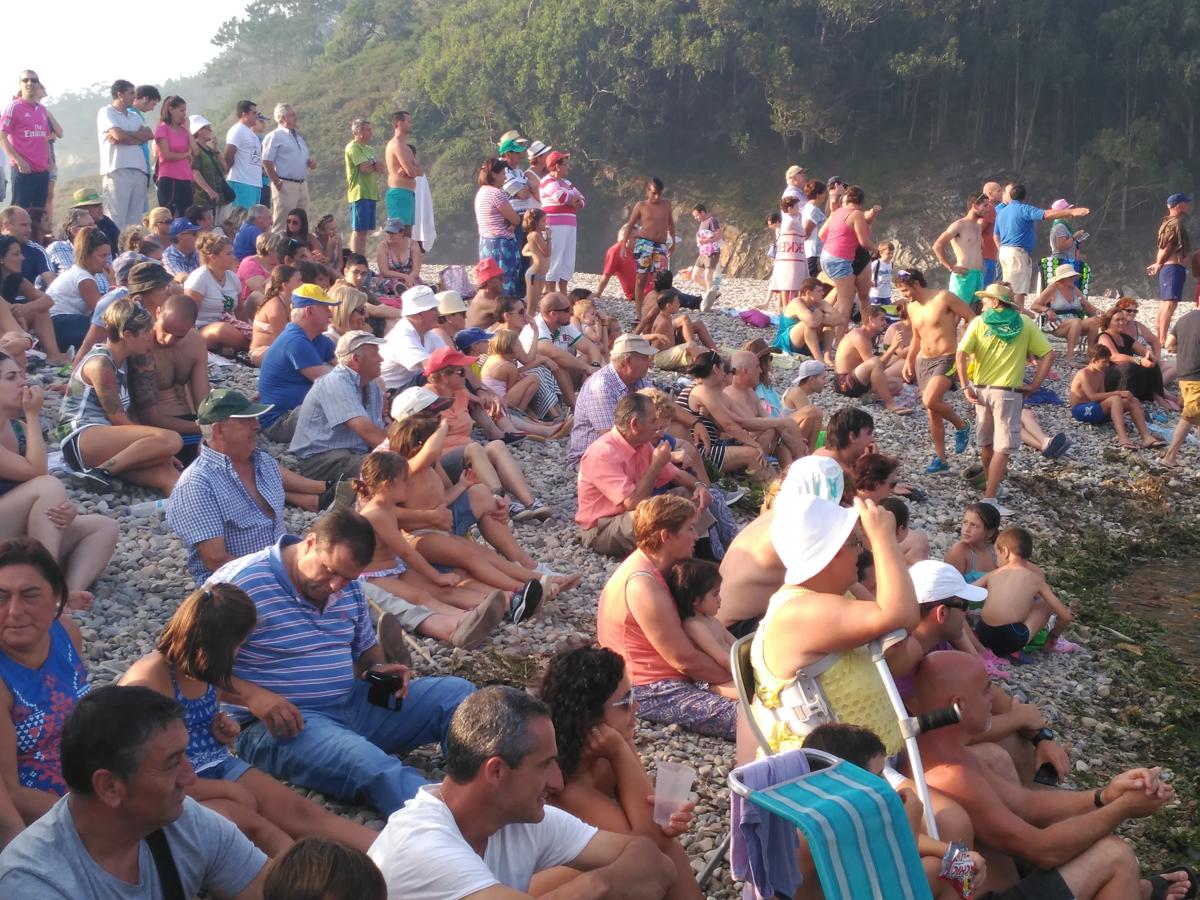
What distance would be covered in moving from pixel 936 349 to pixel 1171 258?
20.2 feet

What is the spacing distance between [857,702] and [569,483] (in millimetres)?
5788

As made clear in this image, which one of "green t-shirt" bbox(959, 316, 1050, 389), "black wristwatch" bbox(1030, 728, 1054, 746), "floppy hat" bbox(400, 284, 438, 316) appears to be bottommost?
"black wristwatch" bbox(1030, 728, 1054, 746)

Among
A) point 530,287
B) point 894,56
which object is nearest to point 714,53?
point 894,56

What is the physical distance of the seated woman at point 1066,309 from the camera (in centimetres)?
1691

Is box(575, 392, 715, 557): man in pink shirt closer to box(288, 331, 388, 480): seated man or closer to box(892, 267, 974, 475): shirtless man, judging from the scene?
box(288, 331, 388, 480): seated man

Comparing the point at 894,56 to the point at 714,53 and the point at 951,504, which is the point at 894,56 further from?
the point at 951,504

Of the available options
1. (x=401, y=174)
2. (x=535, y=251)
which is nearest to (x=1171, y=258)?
(x=535, y=251)

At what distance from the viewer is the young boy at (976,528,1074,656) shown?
7734 millimetres

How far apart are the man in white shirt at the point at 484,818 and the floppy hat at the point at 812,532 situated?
43.7 inches

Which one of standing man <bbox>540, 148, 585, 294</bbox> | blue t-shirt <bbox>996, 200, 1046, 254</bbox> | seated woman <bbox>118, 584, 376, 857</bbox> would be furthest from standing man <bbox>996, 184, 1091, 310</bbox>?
seated woman <bbox>118, 584, 376, 857</bbox>

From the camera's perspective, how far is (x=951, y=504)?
11.4 m

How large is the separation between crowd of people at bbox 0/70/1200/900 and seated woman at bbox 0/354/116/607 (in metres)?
0.02

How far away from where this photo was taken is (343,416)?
320 inches

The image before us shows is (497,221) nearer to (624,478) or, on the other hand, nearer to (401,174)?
(401,174)
